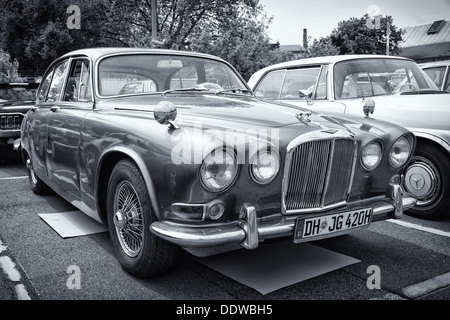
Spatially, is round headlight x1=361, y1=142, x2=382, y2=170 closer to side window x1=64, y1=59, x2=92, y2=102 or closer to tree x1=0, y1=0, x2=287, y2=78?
side window x1=64, y1=59, x2=92, y2=102

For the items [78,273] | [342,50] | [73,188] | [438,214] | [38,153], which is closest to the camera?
[78,273]

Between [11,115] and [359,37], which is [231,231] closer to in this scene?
[11,115]

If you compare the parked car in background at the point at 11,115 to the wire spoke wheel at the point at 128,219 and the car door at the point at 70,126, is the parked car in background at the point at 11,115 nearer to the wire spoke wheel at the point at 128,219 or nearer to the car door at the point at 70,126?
the car door at the point at 70,126

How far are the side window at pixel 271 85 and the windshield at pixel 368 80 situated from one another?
3.44 feet

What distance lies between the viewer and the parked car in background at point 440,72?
6301mm

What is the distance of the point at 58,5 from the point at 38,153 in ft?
97.6

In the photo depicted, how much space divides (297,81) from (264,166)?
3.59m

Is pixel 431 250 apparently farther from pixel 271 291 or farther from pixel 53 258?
pixel 53 258

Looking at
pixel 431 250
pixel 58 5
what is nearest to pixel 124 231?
pixel 431 250

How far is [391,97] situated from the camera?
4973 millimetres

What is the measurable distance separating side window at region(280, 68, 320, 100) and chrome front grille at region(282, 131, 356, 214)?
2807 mm

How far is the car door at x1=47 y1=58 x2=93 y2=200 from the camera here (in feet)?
12.0

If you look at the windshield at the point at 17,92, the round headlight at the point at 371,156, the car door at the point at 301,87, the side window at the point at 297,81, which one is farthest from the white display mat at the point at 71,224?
the windshield at the point at 17,92

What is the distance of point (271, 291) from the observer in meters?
2.79
